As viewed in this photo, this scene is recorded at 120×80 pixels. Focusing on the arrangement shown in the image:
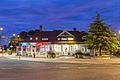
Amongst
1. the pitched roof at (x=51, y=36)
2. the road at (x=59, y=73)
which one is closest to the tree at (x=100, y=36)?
the road at (x=59, y=73)

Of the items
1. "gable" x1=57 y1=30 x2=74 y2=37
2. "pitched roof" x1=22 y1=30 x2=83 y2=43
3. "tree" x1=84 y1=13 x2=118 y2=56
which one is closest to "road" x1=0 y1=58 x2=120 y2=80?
"tree" x1=84 y1=13 x2=118 y2=56

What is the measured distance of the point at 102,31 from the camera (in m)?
63.4

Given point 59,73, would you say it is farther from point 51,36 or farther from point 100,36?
point 51,36

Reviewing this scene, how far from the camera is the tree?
62.9 m

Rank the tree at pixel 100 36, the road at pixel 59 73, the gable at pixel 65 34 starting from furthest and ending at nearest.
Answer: the gable at pixel 65 34, the tree at pixel 100 36, the road at pixel 59 73

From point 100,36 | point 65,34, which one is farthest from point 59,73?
point 65,34

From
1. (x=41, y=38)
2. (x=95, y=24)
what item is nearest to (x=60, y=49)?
(x=41, y=38)

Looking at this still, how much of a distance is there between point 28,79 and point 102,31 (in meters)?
44.1

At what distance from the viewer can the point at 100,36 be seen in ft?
206

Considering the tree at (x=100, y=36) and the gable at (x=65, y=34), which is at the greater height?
the gable at (x=65, y=34)

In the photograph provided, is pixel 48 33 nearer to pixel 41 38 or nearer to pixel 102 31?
pixel 41 38

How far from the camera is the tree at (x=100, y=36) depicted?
62.9 metres

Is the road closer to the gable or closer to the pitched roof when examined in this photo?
the gable

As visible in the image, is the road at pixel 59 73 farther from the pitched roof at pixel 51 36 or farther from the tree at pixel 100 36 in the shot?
the pitched roof at pixel 51 36
